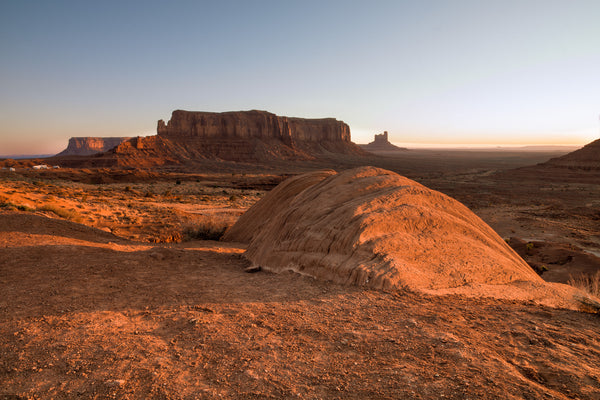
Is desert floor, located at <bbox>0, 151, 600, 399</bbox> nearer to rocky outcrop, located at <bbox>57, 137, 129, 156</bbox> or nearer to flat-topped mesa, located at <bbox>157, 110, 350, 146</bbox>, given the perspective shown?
flat-topped mesa, located at <bbox>157, 110, 350, 146</bbox>

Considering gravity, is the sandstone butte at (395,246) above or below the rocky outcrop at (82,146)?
below

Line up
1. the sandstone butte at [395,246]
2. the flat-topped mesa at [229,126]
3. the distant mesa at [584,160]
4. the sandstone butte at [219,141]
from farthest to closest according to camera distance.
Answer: the flat-topped mesa at [229,126], the sandstone butte at [219,141], the distant mesa at [584,160], the sandstone butte at [395,246]

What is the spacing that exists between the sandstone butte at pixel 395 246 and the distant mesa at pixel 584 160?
202ft

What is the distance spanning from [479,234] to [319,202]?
3291 millimetres

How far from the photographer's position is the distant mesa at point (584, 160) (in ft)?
172

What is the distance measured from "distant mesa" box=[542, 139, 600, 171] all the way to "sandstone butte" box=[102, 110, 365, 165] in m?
60.1

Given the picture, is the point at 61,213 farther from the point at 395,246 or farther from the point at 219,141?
the point at 219,141

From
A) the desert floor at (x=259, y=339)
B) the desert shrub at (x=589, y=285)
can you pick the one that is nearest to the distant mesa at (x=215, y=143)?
the desert floor at (x=259, y=339)

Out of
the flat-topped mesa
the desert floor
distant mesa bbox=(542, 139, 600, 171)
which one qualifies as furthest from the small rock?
the flat-topped mesa

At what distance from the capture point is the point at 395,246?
534 cm

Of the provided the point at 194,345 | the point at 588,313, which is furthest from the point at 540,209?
the point at 194,345

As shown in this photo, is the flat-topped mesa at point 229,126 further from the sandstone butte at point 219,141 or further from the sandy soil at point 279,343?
the sandy soil at point 279,343

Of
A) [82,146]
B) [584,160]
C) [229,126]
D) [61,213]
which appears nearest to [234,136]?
[229,126]

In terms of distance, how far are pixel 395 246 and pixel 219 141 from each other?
308 feet
